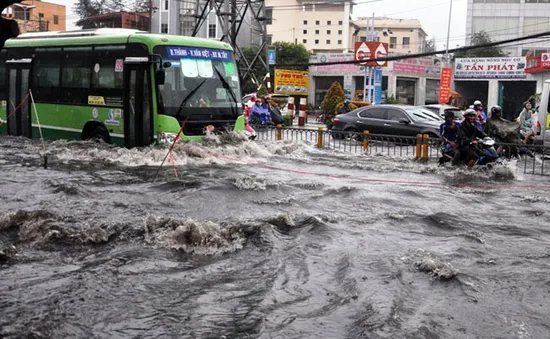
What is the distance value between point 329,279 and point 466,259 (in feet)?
5.42

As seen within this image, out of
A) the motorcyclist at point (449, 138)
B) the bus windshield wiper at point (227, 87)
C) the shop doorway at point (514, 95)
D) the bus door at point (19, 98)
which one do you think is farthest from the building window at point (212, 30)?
the motorcyclist at point (449, 138)

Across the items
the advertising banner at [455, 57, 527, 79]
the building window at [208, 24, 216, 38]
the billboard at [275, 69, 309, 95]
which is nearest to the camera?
the billboard at [275, 69, 309, 95]

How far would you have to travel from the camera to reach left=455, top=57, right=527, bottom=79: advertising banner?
43250 millimetres

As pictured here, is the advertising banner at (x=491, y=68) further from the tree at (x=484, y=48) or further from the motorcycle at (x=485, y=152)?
the motorcycle at (x=485, y=152)

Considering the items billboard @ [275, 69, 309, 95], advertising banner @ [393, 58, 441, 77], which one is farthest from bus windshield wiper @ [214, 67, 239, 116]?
advertising banner @ [393, 58, 441, 77]

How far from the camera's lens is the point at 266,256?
664 centimetres

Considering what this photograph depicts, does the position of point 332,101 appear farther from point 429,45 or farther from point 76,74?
point 429,45

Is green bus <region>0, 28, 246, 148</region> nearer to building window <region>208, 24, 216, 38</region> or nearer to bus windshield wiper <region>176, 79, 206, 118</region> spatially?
bus windshield wiper <region>176, 79, 206, 118</region>

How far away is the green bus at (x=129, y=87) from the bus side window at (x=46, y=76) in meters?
0.02

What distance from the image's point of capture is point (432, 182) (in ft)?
40.1

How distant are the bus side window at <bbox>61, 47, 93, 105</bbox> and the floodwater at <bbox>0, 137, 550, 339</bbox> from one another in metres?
2.91

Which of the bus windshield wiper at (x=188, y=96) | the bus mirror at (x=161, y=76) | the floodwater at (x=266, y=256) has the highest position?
the bus mirror at (x=161, y=76)

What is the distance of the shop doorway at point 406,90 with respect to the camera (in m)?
49.2

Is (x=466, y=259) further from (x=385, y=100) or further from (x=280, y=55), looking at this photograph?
(x=280, y=55)
